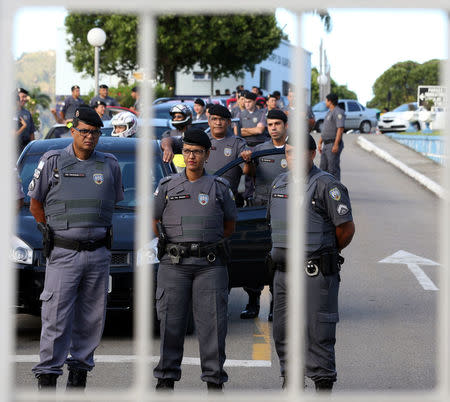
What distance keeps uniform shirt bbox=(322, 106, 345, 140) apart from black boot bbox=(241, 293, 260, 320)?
725 centimetres

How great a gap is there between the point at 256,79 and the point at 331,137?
214 feet

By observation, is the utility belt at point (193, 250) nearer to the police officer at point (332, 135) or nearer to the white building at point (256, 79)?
the police officer at point (332, 135)

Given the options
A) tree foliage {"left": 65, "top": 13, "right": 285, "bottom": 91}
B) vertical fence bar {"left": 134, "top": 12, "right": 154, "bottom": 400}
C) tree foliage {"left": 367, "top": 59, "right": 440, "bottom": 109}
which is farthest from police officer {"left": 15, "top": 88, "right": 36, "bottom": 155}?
tree foliage {"left": 367, "top": 59, "right": 440, "bottom": 109}

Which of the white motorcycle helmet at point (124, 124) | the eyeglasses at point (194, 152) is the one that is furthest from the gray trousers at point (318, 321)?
the white motorcycle helmet at point (124, 124)

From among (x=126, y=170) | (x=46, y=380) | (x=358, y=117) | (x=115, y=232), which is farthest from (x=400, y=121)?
(x=46, y=380)

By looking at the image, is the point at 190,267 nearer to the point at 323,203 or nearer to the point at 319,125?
the point at 323,203

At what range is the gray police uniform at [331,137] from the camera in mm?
16312

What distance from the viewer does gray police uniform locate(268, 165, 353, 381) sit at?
19.7 feet

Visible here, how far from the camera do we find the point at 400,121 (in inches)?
1759

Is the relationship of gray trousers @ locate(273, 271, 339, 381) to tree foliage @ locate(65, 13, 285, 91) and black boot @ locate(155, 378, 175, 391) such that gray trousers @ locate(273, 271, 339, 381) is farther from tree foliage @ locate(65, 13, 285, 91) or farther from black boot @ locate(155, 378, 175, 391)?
tree foliage @ locate(65, 13, 285, 91)

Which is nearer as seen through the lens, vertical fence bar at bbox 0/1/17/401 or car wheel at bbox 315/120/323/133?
vertical fence bar at bbox 0/1/17/401

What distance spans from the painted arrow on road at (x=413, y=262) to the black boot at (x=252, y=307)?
113 inches

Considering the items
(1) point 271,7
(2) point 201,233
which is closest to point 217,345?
(2) point 201,233

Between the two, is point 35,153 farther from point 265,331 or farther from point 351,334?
point 351,334
